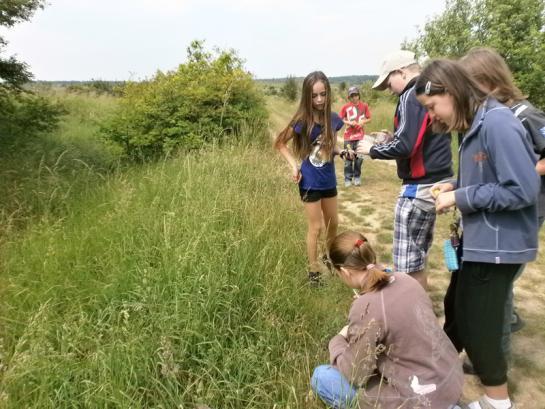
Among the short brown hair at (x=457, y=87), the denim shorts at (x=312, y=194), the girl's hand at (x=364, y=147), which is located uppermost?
the short brown hair at (x=457, y=87)

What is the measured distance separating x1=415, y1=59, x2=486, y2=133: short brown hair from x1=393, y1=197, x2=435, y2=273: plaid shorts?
79cm

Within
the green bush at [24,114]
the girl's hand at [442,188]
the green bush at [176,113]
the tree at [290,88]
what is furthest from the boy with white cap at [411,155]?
the tree at [290,88]

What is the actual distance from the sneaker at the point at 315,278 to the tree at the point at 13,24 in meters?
4.73

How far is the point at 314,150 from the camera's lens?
9.93 feet

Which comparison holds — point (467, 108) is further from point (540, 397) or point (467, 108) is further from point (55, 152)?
point (55, 152)

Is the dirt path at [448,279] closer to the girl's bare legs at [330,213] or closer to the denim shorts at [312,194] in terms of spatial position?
the girl's bare legs at [330,213]

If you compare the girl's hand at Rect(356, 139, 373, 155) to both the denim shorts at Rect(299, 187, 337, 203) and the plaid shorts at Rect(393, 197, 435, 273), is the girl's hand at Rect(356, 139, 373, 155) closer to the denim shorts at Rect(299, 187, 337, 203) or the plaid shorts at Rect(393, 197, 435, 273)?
the plaid shorts at Rect(393, 197, 435, 273)

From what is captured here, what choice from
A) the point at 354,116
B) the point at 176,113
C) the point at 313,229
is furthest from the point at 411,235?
the point at 176,113

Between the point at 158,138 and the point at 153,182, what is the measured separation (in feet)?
10.5

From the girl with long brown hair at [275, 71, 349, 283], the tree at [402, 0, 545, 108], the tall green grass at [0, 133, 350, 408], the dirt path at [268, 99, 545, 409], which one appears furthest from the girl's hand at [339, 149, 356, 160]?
the tree at [402, 0, 545, 108]

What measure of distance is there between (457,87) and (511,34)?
1627cm

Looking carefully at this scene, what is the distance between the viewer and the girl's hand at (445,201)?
1.65m

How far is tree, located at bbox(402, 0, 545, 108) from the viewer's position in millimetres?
13406

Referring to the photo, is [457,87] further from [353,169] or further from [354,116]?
[354,116]
